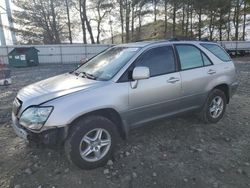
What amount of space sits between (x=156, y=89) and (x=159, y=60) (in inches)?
20.6

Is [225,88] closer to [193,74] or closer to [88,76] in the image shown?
[193,74]

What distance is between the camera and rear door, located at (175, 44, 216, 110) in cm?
401

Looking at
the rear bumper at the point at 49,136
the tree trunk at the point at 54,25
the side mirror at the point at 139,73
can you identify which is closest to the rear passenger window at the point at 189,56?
the side mirror at the point at 139,73

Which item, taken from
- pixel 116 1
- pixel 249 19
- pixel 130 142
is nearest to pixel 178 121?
pixel 130 142

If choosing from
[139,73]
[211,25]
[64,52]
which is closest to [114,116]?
[139,73]

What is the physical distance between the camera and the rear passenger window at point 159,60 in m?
3.67

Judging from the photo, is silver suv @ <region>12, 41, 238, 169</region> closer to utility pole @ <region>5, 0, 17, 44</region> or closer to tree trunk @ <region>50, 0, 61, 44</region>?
tree trunk @ <region>50, 0, 61, 44</region>

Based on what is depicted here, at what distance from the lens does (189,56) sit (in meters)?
4.20

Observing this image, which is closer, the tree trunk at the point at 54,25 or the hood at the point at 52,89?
the hood at the point at 52,89

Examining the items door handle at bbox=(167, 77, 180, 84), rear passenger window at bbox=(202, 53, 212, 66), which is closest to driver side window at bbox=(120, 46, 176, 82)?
door handle at bbox=(167, 77, 180, 84)

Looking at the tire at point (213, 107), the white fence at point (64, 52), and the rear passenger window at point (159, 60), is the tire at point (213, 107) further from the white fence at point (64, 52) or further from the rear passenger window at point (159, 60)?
the white fence at point (64, 52)

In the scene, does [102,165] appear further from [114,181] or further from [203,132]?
[203,132]

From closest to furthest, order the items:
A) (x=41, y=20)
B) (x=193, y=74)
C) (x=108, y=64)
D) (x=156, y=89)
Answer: (x=156, y=89), (x=108, y=64), (x=193, y=74), (x=41, y=20)

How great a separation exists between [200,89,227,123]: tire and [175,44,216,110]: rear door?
8.1 inches
